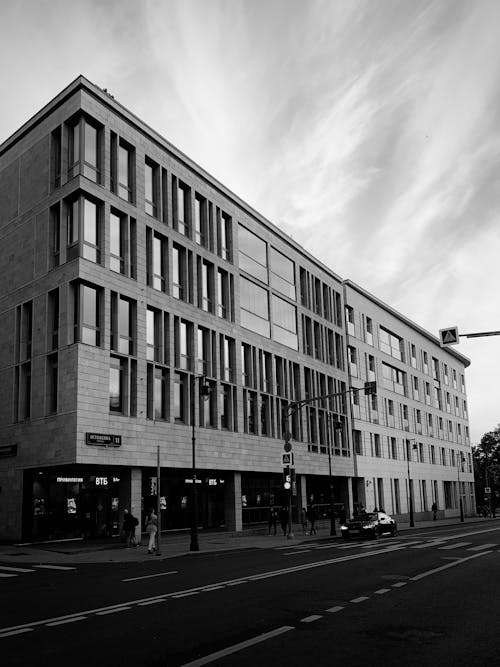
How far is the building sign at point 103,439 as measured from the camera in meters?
30.3

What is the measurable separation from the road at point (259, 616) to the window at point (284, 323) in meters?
31.5

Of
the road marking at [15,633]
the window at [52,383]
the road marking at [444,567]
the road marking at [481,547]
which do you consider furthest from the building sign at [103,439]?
the road marking at [15,633]

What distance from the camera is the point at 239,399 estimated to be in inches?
1668

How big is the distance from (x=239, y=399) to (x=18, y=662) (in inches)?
1361

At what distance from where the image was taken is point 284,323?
51188mm

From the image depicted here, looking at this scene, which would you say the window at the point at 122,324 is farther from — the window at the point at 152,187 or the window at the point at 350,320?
the window at the point at 350,320

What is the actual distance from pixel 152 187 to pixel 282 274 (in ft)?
54.0

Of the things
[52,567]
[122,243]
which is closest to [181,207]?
[122,243]

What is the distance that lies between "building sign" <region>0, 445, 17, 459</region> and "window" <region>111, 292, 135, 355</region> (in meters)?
7.24

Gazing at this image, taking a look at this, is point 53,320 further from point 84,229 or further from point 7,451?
point 7,451

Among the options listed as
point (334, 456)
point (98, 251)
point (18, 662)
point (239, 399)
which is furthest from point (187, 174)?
point (18, 662)

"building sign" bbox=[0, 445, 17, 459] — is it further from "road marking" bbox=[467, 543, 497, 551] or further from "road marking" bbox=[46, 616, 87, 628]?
"road marking" bbox=[46, 616, 87, 628]

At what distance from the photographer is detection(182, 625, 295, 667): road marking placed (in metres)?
7.65

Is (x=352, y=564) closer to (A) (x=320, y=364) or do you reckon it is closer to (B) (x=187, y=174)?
(B) (x=187, y=174)
